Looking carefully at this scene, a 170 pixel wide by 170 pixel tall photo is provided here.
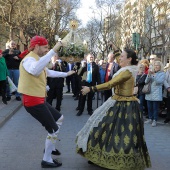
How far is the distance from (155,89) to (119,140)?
4014mm

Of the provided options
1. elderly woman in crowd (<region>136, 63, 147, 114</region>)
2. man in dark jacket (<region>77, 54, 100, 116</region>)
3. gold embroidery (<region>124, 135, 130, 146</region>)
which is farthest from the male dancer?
man in dark jacket (<region>77, 54, 100, 116</region>)

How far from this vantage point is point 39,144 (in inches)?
234

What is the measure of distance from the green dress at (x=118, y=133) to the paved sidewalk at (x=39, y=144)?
1.43 feet

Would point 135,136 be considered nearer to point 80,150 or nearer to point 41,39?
point 80,150

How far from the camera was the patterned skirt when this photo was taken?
421 centimetres

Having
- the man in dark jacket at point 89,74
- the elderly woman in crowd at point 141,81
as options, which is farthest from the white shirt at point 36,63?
the man in dark jacket at point 89,74

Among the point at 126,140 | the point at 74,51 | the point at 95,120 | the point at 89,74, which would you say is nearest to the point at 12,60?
the point at 89,74

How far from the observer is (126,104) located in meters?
4.47

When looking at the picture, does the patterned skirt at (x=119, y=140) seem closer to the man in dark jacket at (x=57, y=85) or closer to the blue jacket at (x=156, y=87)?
the blue jacket at (x=156, y=87)

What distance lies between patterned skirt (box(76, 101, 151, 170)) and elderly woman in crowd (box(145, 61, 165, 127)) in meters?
3.56

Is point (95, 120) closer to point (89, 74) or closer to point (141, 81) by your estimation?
point (141, 81)

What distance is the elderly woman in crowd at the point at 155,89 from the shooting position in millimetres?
7934

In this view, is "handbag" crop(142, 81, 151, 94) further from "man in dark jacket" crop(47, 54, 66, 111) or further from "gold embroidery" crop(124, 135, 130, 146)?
"gold embroidery" crop(124, 135, 130, 146)

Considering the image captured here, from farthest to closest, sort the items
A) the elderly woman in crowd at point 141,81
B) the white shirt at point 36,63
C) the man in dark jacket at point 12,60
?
1. the man in dark jacket at point 12,60
2. the elderly woman in crowd at point 141,81
3. the white shirt at point 36,63
